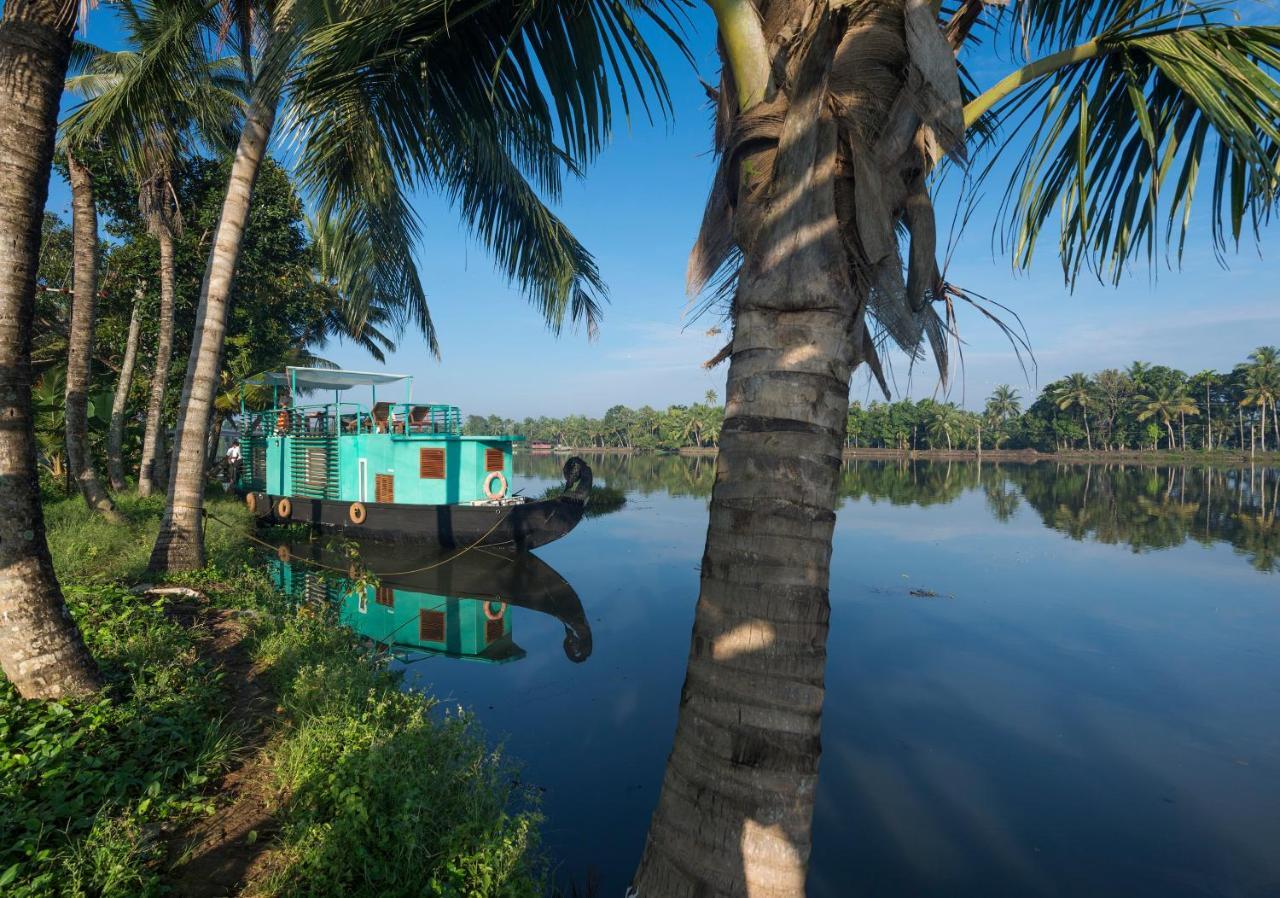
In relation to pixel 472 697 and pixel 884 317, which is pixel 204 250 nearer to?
pixel 472 697

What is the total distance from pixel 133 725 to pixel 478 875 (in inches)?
90.9

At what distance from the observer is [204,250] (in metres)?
14.5

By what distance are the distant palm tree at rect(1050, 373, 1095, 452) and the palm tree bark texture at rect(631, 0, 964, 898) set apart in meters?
86.4

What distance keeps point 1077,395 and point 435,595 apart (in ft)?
270

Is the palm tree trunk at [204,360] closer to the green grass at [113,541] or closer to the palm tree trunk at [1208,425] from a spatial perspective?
the green grass at [113,541]

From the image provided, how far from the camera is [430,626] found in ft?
34.1

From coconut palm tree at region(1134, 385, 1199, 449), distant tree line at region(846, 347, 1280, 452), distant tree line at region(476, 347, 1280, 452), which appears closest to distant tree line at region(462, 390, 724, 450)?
distant tree line at region(476, 347, 1280, 452)

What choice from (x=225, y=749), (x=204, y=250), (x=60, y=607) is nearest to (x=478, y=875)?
(x=225, y=749)

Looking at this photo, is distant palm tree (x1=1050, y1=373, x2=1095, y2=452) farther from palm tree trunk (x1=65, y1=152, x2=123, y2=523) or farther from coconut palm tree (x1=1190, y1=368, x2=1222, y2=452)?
palm tree trunk (x1=65, y1=152, x2=123, y2=523)

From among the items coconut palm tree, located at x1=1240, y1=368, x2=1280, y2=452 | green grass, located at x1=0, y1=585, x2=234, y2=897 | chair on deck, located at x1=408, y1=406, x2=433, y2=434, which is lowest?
green grass, located at x1=0, y1=585, x2=234, y2=897

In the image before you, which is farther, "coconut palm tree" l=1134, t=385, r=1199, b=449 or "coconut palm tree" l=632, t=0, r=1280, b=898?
"coconut palm tree" l=1134, t=385, r=1199, b=449

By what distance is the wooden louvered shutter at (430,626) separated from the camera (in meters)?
9.87

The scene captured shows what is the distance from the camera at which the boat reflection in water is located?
31.5 ft

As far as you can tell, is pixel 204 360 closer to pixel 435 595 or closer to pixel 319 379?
pixel 435 595
